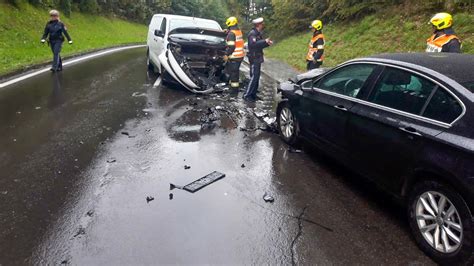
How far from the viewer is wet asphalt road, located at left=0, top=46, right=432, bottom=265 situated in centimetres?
336

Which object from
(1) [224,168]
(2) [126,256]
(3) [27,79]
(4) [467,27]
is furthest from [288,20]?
(2) [126,256]

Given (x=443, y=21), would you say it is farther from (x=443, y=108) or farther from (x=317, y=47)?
(x=443, y=108)

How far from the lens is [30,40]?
17.7 metres

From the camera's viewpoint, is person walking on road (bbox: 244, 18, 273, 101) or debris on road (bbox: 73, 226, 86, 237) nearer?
debris on road (bbox: 73, 226, 86, 237)

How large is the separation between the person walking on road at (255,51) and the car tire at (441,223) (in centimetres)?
→ 605

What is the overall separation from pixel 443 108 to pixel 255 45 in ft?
20.2

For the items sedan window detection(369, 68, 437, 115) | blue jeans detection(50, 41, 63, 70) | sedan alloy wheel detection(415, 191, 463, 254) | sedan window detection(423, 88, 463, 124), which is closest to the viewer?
sedan alloy wheel detection(415, 191, 463, 254)

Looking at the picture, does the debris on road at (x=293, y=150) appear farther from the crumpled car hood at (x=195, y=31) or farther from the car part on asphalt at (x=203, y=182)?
the crumpled car hood at (x=195, y=31)

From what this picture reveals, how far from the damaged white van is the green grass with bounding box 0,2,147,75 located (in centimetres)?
445

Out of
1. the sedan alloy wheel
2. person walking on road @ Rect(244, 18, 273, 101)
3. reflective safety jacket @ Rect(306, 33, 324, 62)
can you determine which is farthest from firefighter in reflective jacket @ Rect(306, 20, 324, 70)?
the sedan alloy wheel

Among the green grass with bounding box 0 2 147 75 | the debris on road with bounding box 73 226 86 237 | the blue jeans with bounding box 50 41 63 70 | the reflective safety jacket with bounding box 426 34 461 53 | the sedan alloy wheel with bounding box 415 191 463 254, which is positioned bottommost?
the green grass with bounding box 0 2 147 75

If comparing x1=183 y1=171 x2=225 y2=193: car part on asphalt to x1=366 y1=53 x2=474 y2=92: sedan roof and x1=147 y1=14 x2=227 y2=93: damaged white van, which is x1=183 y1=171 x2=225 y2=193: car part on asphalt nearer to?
x1=366 y1=53 x2=474 y2=92: sedan roof

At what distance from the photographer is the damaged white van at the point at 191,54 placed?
9.64 meters

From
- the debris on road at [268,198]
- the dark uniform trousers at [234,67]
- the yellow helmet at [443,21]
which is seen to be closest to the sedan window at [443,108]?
the debris on road at [268,198]
